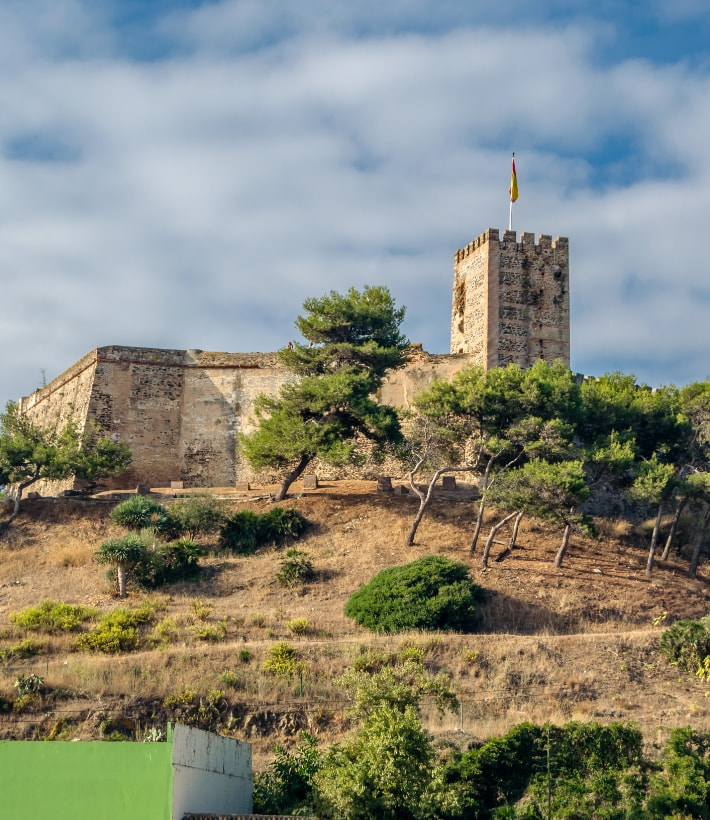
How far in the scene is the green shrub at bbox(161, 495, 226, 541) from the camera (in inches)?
1138

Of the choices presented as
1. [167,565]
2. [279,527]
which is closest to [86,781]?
[167,565]

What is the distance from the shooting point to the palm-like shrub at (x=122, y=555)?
25828mm

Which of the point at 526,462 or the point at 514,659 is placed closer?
the point at 514,659

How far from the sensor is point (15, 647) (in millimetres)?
22016

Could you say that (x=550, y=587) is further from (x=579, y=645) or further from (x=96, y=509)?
(x=96, y=509)

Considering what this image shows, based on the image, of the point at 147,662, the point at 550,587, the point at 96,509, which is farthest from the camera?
the point at 96,509

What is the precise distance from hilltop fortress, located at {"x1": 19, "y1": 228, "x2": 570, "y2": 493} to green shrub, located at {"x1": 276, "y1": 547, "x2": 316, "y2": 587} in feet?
33.6

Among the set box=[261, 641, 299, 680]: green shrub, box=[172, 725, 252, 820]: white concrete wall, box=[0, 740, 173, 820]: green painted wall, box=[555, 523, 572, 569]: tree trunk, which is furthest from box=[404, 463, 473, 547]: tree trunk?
box=[0, 740, 173, 820]: green painted wall

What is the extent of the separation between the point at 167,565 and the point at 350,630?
5365 millimetres

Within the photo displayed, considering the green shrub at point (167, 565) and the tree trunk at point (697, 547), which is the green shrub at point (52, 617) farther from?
the tree trunk at point (697, 547)

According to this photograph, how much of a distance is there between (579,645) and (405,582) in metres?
3.93

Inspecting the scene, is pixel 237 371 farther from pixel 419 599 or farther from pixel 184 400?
pixel 419 599

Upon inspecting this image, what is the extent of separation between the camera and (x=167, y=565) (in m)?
26.8

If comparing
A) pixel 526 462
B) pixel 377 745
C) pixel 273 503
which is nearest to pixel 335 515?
pixel 273 503
